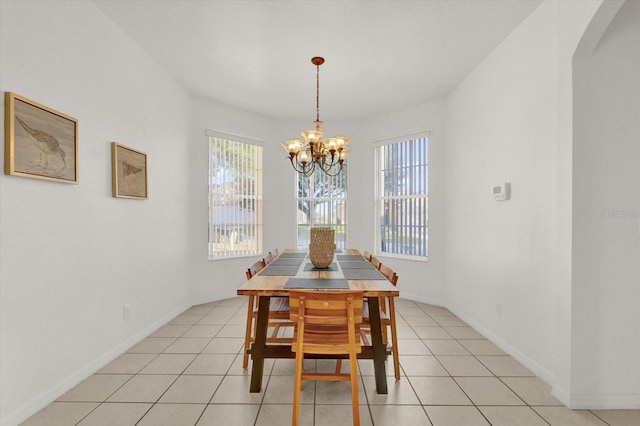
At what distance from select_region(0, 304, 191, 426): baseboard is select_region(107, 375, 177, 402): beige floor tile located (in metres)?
0.34

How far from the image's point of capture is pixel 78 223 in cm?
239

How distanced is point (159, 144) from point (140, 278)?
4.82 ft

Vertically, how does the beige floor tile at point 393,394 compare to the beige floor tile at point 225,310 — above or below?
above

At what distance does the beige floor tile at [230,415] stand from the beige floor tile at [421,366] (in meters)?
1.17

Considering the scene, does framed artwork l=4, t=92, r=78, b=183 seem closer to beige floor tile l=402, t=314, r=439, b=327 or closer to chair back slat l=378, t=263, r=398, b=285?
chair back slat l=378, t=263, r=398, b=285

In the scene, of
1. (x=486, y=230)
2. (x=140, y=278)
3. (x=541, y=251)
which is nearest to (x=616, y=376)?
(x=541, y=251)

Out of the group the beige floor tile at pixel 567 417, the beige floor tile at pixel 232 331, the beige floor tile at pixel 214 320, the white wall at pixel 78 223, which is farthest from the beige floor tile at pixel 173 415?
the beige floor tile at pixel 567 417

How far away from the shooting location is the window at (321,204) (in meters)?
5.38

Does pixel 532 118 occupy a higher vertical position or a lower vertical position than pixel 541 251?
higher

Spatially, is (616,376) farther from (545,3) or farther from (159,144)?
(159,144)

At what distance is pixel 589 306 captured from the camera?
6.71ft

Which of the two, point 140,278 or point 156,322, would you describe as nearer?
point 140,278

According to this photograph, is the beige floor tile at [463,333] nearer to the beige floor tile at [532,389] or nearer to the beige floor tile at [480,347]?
the beige floor tile at [480,347]

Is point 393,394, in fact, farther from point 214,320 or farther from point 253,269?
point 214,320
